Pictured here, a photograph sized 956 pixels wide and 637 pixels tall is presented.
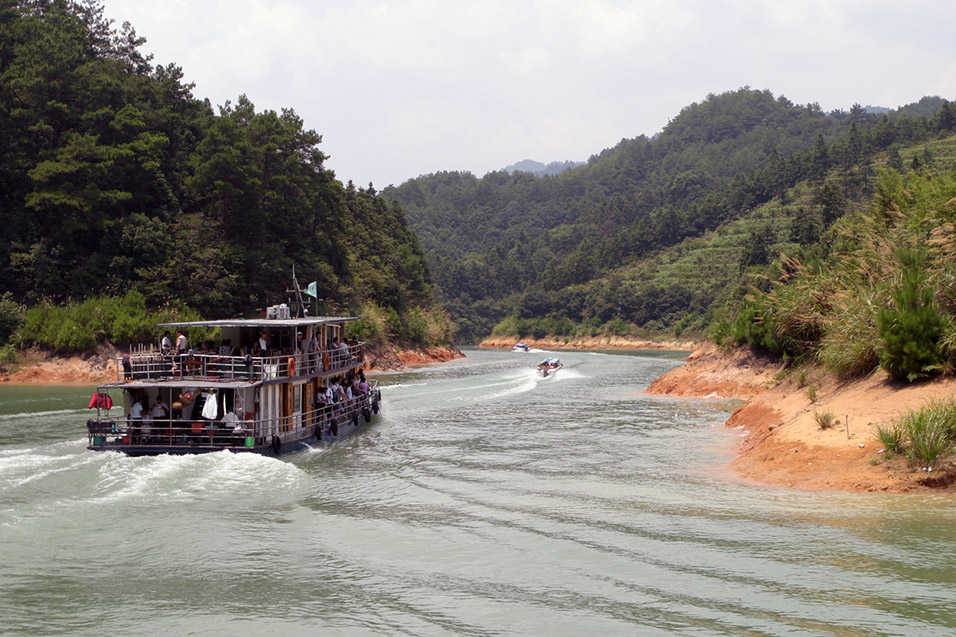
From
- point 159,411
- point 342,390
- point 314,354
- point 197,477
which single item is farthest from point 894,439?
point 342,390

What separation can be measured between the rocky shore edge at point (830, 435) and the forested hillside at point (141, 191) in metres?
47.0

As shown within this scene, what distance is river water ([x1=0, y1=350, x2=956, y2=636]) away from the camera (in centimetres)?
1299

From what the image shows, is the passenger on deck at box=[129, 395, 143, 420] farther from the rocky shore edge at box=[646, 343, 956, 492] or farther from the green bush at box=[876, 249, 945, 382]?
the green bush at box=[876, 249, 945, 382]

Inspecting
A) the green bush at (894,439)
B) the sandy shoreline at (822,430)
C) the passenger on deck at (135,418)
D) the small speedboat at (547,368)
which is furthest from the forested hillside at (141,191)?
the green bush at (894,439)

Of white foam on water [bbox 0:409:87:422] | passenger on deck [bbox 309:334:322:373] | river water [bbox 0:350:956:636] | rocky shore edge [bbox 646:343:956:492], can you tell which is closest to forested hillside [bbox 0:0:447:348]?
white foam on water [bbox 0:409:87:422]

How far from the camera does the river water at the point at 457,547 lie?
1299 cm

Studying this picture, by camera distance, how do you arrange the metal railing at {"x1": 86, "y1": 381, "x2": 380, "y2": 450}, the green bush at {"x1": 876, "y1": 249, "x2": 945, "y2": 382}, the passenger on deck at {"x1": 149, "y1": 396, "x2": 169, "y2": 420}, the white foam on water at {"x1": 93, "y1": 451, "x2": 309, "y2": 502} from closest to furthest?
the white foam on water at {"x1": 93, "y1": 451, "x2": 309, "y2": 502} < the green bush at {"x1": 876, "y1": 249, "x2": 945, "y2": 382} < the metal railing at {"x1": 86, "y1": 381, "x2": 380, "y2": 450} < the passenger on deck at {"x1": 149, "y1": 396, "x2": 169, "y2": 420}

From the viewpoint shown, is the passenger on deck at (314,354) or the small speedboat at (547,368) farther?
the small speedboat at (547,368)

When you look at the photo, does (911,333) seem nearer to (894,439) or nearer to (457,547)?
(894,439)

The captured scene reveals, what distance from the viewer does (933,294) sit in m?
23.9

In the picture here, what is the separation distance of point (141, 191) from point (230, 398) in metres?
46.4

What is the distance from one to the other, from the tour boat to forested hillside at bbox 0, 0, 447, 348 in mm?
33958

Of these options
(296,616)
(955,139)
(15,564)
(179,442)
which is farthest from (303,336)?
(955,139)

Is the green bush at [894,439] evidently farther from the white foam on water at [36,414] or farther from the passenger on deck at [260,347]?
the white foam on water at [36,414]
